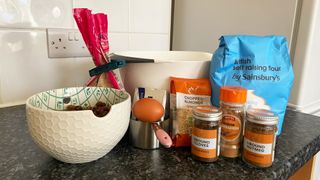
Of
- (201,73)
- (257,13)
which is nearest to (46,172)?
(201,73)

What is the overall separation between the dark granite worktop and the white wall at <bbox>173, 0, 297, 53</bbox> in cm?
47

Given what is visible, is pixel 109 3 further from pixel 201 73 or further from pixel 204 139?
pixel 204 139

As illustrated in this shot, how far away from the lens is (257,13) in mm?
879

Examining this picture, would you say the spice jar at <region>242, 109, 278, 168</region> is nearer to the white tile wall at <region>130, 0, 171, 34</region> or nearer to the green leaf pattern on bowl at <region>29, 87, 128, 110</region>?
the green leaf pattern on bowl at <region>29, 87, 128, 110</region>

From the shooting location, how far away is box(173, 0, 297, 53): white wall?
0.83m

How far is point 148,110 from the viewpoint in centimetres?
45

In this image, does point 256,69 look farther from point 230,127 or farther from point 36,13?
point 36,13

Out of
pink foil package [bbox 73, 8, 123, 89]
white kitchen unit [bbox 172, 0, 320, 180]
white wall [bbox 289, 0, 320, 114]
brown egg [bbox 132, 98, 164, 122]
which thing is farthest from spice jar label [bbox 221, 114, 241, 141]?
white wall [bbox 289, 0, 320, 114]

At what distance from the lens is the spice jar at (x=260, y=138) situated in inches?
15.6

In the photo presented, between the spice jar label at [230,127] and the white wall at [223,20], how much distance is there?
0.54 meters

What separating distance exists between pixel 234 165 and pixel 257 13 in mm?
648

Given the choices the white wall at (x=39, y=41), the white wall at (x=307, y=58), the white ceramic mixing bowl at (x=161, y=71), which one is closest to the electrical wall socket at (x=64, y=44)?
the white wall at (x=39, y=41)

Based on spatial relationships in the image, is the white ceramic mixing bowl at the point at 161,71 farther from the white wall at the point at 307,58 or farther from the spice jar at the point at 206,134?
the white wall at the point at 307,58

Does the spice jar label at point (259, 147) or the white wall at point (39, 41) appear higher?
the white wall at point (39, 41)
